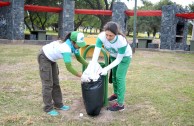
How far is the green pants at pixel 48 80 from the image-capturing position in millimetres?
3928

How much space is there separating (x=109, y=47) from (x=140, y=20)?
107ft

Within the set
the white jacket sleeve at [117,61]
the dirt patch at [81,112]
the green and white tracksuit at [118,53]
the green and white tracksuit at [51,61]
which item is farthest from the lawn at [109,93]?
the white jacket sleeve at [117,61]

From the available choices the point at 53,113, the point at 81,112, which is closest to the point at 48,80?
the point at 53,113

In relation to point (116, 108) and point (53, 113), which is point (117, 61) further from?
point (53, 113)

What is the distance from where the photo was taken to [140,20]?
118 feet

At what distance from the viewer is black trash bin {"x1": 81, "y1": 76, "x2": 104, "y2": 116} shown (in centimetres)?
396

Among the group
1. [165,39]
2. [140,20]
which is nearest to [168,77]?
[165,39]

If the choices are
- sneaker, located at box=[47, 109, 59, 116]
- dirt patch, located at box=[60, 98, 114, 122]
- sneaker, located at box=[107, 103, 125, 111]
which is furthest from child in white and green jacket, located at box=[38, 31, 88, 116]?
sneaker, located at box=[107, 103, 125, 111]

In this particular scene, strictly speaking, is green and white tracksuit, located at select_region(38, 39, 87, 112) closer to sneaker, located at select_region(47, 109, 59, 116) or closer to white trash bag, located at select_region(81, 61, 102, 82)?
sneaker, located at select_region(47, 109, 59, 116)

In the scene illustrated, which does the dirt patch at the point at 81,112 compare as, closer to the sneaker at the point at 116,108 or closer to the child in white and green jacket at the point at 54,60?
the sneaker at the point at 116,108

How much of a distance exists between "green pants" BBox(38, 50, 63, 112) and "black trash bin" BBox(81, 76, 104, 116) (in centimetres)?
48

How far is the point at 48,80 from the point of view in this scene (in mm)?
3975

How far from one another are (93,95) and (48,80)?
26.9 inches

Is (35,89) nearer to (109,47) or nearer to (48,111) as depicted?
(48,111)
